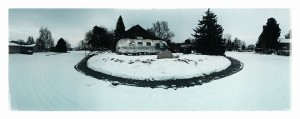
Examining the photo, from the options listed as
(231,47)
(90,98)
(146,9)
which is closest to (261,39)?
(231,47)

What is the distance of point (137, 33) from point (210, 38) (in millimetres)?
1914

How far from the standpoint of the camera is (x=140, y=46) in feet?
25.9

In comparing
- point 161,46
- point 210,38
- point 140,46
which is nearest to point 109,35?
point 140,46

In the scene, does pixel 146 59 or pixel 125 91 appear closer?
pixel 125 91

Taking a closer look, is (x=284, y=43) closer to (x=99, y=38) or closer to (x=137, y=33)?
(x=137, y=33)

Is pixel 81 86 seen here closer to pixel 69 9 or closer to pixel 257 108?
pixel 69 9

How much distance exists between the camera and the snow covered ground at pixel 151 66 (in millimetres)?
7352

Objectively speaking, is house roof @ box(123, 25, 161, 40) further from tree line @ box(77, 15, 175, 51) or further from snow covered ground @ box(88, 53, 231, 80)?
snow covered ground @ box(88, 53, 231, 80)

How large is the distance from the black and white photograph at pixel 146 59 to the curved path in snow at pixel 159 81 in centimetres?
2

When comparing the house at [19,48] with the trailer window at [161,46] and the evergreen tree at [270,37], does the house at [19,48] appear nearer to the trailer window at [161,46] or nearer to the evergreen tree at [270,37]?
the trailer window at [161,46]

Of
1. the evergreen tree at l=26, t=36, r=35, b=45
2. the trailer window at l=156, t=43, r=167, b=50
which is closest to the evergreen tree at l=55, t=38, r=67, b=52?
the evergreen tree at l=26, t=36, r=35, b=45

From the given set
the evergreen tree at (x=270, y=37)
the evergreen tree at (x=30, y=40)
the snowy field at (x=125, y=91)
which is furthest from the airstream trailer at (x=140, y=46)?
the evergreen tree at (x=270, y=37)

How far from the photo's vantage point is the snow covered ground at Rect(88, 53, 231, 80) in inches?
289

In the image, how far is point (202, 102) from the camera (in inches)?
268
